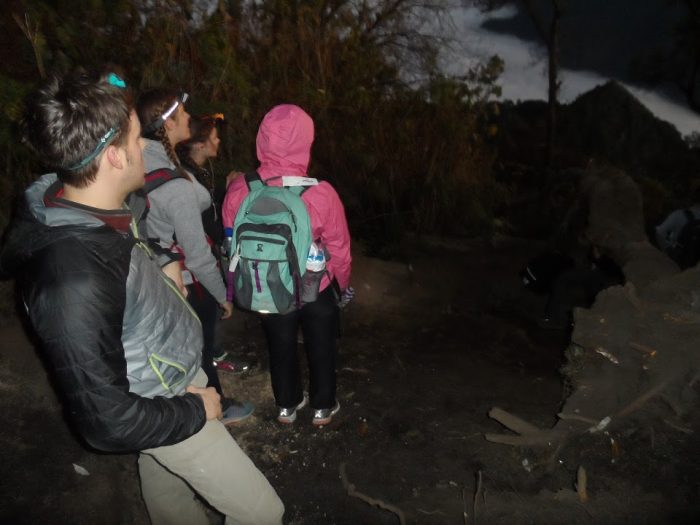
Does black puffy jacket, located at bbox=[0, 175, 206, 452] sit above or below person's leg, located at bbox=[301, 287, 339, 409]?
above

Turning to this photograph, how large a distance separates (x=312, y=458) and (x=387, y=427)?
0.53 metres

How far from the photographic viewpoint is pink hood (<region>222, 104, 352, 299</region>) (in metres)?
2.39

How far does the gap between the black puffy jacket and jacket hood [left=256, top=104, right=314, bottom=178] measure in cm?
102

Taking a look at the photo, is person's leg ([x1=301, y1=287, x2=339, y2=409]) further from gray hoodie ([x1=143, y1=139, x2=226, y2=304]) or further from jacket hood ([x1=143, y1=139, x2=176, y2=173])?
jacket hood ([x1=143, y1=139, x2=176, y2=173])

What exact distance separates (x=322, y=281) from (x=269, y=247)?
40cm

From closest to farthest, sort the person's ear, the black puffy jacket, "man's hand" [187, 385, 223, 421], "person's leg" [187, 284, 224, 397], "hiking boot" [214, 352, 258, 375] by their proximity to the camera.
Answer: the black puffy jacket, the person's ear, "man's hand" [187, 385, 223, 421], "person's leg" [187, 284, 224, 397], "hiking boot" [214, 352, 258, 375]

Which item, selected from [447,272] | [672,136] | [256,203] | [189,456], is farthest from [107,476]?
[672,136]

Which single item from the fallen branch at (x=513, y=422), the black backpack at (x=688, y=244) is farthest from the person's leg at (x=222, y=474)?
the black backpack at (x=688, y=244)

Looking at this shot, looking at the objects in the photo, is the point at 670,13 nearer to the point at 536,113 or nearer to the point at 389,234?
the point at 536,113

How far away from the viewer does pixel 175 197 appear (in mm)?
2346

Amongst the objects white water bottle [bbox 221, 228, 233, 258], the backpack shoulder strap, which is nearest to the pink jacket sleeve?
white water bottle [bbox 221, 228, 233, 258]

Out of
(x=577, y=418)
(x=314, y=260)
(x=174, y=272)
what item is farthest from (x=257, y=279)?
(x=577, y=418)

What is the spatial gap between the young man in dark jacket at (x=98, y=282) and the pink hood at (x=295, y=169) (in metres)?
0.86

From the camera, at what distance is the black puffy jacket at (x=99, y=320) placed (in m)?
1.22
